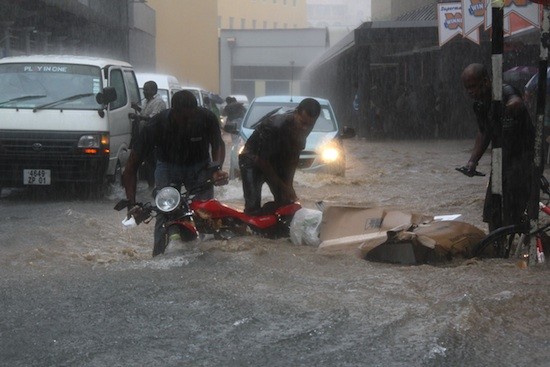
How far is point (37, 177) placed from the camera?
13445 mm

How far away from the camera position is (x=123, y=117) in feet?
48.0

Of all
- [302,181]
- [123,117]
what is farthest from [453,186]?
[123,117]

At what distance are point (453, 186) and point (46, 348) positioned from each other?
472 inches

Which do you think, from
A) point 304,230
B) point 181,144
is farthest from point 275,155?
point 181,144

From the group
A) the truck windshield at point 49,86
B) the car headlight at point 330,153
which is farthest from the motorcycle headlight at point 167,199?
the car headlight at point 330,153

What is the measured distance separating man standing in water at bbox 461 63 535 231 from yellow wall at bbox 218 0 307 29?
272 ft

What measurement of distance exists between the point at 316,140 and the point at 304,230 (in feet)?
A: 25.5

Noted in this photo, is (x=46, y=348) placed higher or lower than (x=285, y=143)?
lower

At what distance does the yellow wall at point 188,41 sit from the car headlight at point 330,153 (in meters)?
38.2

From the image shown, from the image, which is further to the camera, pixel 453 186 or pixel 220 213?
pixel 453 186

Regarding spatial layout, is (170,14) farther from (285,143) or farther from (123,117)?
(285,143)

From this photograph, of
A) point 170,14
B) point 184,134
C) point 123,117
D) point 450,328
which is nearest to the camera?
point 450,328

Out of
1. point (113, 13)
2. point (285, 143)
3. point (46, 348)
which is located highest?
point (113, 13)

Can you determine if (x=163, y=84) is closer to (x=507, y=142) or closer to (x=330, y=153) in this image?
(x=330, y=153)
